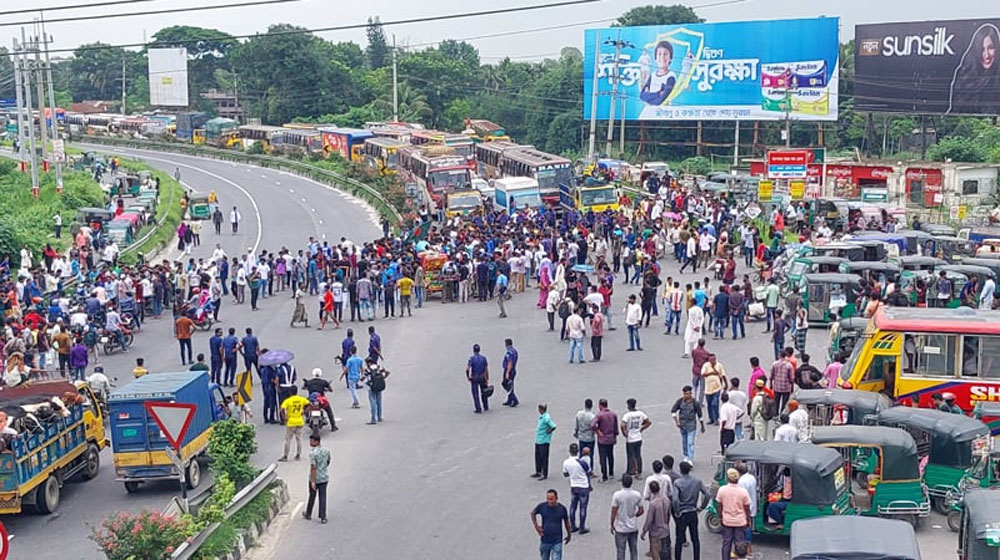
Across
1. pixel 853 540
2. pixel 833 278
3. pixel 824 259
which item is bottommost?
pixel 853 540

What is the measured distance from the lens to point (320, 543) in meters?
16.5

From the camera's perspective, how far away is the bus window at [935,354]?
20.1 meters

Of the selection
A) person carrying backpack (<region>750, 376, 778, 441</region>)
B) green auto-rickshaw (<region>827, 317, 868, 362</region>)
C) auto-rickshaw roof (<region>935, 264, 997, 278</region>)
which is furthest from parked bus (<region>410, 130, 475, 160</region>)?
person carrying backpack (<region>750, 376, 778, 441</region>)

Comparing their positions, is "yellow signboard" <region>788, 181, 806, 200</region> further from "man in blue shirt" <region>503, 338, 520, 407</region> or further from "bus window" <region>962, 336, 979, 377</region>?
"bus window" <region>962, 336, 979, 377</region>

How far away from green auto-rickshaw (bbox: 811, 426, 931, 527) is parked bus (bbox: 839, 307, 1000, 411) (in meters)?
3.87

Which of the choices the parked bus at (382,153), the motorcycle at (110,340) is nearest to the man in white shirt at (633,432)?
the motorcycle at (110,340)

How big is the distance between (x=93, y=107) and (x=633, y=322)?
128732 millimetres

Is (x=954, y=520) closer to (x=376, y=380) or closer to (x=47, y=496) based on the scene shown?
(x=376, y=380)

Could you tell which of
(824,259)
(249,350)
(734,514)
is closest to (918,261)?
(824,259)

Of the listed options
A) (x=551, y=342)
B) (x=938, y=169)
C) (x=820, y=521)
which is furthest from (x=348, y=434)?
(x=938, y=169)

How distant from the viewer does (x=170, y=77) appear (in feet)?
433

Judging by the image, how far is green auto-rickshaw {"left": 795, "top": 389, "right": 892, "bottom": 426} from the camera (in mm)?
18250

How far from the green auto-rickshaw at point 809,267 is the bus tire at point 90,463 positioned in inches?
683

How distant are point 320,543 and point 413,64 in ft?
344
